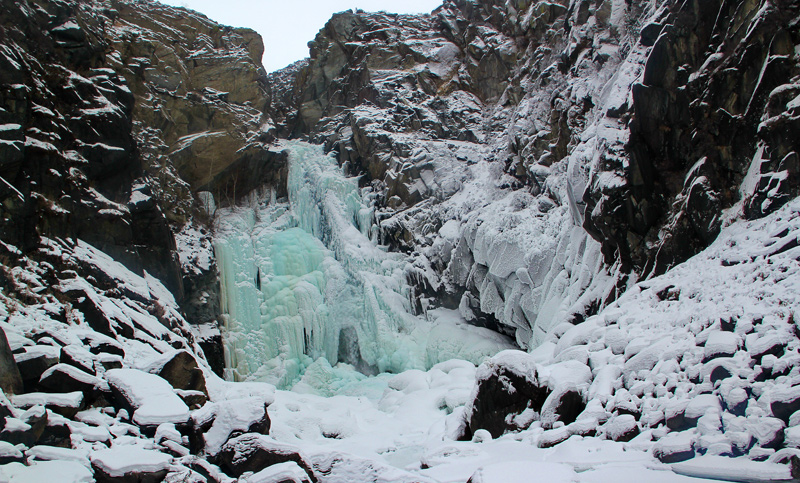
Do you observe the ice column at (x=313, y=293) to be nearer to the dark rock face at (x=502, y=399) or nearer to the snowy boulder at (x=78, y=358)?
the dark rock face at (x=502, y=399)

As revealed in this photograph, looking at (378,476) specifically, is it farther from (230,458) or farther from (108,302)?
(108,302)

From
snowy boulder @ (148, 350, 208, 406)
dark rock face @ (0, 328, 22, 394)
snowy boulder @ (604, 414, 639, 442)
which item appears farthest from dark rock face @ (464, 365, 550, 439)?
dark rock face @ (0, 328, 22, 394)

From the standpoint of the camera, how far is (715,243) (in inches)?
336

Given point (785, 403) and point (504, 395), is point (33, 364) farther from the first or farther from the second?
point (785, 403)

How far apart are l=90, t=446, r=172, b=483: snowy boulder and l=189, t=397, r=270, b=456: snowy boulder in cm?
96

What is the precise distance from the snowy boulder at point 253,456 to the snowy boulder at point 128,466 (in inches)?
35.6

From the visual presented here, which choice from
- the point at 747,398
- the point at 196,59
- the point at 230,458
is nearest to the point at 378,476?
the point at 230,458

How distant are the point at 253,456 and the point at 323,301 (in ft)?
49.2

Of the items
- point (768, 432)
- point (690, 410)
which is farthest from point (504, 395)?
point (768, 432)

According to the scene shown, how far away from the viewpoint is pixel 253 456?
5504 millimetres

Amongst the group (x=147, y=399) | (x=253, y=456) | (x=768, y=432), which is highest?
(x=147, y=399)

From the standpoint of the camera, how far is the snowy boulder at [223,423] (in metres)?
5.68

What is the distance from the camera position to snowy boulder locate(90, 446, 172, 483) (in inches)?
170

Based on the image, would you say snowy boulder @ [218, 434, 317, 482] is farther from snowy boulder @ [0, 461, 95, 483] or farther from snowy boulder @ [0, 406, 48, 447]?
snowy boulder @ [0, 406, 48, 447]
